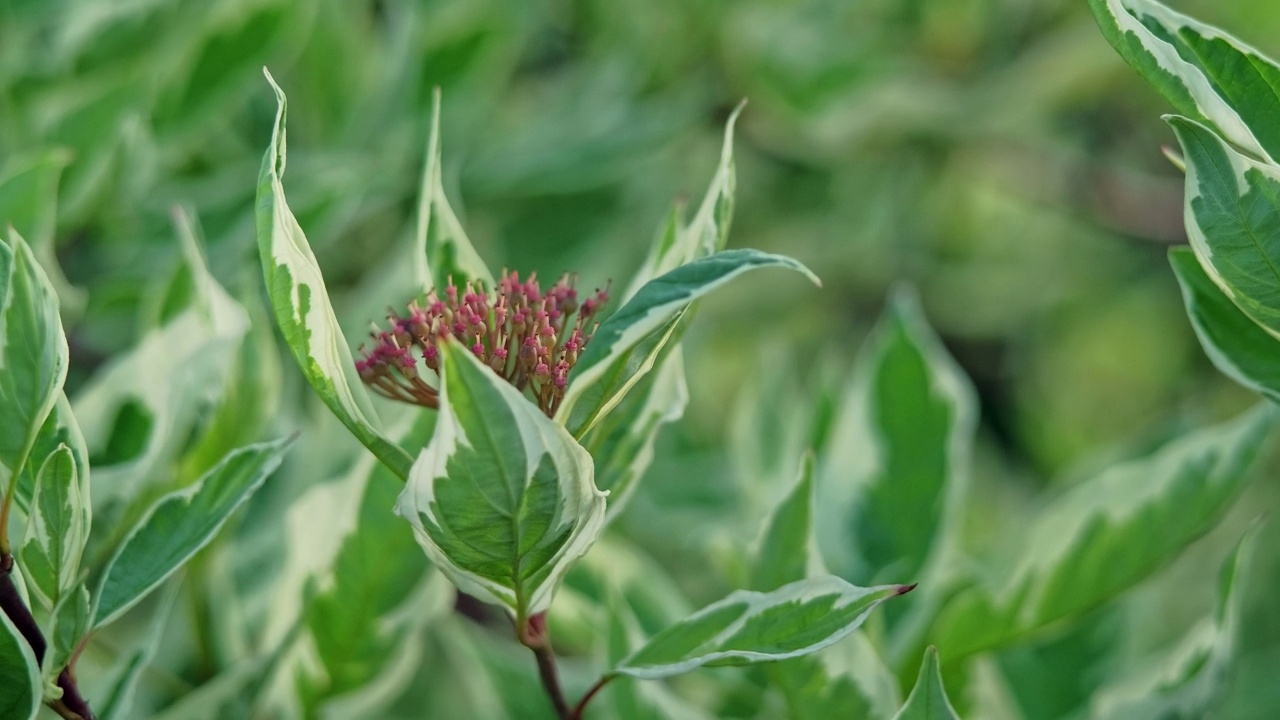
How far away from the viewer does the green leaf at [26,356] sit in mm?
466

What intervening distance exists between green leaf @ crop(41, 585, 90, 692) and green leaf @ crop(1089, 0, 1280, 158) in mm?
455

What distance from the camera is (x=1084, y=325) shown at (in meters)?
1.90

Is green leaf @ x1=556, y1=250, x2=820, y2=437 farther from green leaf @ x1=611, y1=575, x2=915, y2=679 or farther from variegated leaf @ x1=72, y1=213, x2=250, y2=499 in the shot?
variegated leaf @ x1=72, y1=213, x2=250, y2=499

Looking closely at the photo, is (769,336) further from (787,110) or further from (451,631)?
(451,631)

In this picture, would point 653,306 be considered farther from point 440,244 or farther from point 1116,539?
point 1116,539

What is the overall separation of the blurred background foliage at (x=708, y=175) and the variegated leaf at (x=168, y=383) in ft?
0.14

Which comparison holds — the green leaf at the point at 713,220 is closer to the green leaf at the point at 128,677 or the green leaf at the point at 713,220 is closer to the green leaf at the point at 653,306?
the green leaf at the point at 653,306

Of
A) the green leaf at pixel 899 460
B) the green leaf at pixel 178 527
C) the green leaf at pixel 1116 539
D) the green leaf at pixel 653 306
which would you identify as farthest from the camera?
the green leaf at pixel 899 460

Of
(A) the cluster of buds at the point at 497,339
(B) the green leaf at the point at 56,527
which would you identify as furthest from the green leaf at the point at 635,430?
(B) the green leaf at the point at 56,527

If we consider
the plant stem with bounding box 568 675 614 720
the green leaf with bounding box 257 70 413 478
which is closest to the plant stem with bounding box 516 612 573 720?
the plant stem with bounding box 568 675 614 720

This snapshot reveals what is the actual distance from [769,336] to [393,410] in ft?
3.05

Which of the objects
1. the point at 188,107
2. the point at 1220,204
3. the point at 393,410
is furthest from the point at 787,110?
the point at 1220,204

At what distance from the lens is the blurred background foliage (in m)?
0.92

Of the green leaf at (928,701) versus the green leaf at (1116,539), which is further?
the green leaf at (1116,539)
